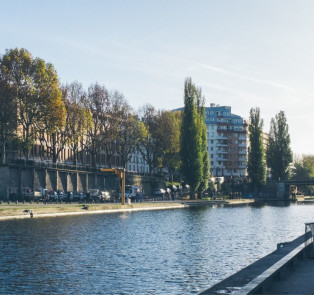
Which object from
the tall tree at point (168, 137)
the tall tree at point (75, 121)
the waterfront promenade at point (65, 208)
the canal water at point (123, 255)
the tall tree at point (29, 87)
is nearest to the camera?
the canal water at point (123, 255)

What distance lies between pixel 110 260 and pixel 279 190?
13315cm

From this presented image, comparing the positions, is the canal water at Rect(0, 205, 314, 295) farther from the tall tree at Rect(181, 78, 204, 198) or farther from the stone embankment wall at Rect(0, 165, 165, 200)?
the tall tree at Rect(181, 78, 204, 198)

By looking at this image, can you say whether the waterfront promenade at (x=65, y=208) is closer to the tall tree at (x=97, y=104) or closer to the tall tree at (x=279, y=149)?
the tall tree at (x=97, y=104)

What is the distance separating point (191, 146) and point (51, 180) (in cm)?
2716

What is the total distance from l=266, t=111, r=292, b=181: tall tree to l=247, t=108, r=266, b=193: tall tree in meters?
10.1

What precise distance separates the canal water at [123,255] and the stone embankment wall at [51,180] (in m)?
37.7

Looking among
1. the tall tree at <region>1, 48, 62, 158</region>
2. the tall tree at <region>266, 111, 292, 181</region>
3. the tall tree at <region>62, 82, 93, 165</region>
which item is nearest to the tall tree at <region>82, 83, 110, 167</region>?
the tall tree at <region>62, 82, 93, 165</region>

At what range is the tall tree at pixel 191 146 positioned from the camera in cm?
11144

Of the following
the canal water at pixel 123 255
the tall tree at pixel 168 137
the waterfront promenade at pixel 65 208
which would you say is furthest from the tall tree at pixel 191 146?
the canal water at pixel 123 255

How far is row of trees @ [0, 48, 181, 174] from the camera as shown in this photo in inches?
3472

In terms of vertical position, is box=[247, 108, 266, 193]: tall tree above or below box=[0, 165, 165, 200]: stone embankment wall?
above

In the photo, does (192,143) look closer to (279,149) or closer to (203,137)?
(203,137)

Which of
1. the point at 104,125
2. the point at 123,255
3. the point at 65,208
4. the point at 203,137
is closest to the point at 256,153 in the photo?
the point at 203,137

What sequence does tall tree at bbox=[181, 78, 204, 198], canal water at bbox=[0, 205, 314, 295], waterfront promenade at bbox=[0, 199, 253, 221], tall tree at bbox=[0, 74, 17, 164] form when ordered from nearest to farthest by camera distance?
1. canal water at bbox=[0, 205, 314, 295]
2. waterfront promenade at bbox=[0, 199, 253, 221]
3. tall tree at bbox=[0, 74, 17, 164]
4. tall tree at bbox=[181, 78, 204, 198]
